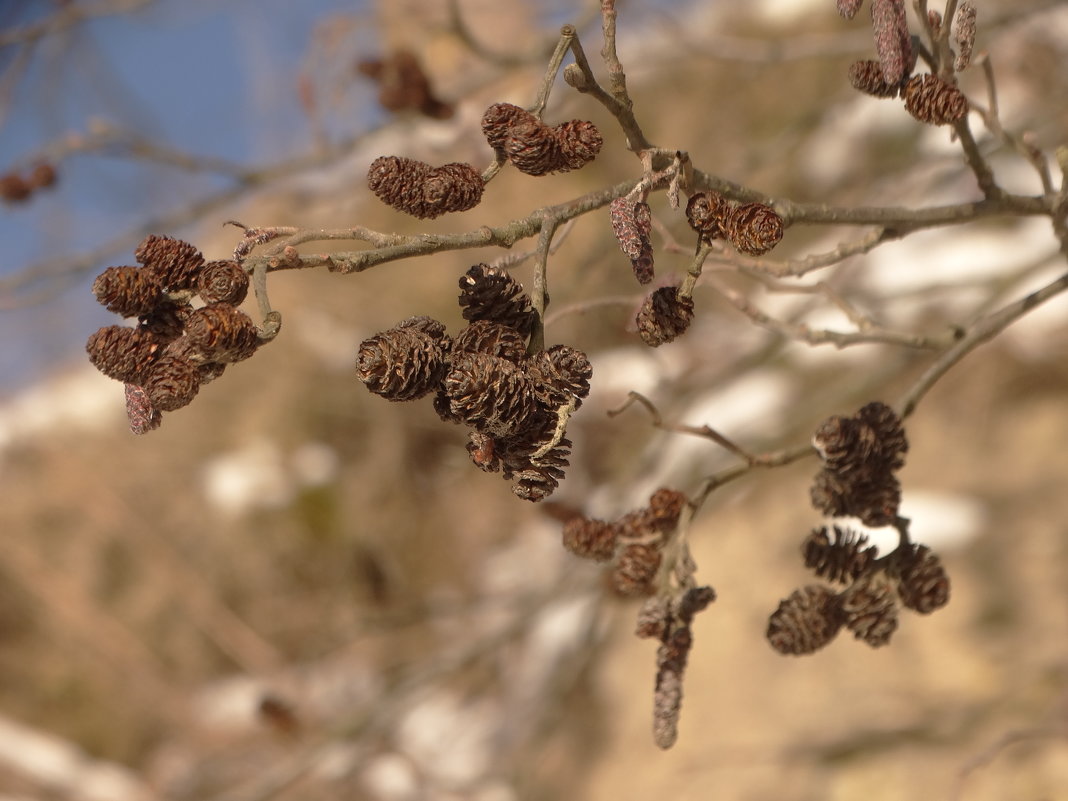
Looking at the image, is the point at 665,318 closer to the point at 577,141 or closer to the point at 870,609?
the point at 577,141

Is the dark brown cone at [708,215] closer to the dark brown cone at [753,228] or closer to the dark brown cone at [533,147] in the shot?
the dark brown cone at [753,228]

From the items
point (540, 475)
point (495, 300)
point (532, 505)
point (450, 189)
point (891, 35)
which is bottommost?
point (540, 475)

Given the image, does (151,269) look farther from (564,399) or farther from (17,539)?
(17,539)

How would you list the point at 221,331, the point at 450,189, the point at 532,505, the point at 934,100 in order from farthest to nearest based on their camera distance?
the point at 532,505
the point at 934,100
the point at 450,189
the point at 221,331

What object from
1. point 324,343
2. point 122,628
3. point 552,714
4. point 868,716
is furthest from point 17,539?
point 868,716

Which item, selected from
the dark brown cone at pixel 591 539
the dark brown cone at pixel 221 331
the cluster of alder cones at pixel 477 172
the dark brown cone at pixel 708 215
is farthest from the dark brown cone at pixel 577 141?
the dark brown cone at pixel 591 539

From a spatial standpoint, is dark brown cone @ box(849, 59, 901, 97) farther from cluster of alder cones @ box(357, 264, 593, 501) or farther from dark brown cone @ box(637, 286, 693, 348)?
cluster of alder cones @ box(357, 264, 593, 501)

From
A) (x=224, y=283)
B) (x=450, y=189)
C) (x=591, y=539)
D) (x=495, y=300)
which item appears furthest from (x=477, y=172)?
(x=591, y=539)
